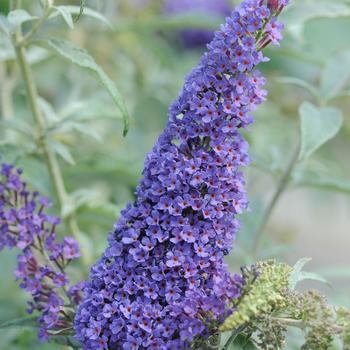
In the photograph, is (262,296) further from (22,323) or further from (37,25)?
(37,25)

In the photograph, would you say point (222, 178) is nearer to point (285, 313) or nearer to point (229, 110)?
point (229, 110)

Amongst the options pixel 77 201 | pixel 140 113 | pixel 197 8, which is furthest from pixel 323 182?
pixel 197 8

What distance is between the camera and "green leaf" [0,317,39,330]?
1215mm

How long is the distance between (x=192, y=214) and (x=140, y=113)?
4.74ft

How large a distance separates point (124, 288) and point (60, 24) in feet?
3.58

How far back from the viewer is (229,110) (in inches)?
41.6

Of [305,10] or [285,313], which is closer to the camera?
[285,313]

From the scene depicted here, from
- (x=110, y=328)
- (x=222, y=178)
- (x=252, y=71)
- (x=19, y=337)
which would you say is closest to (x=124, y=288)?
(x=110, y=328)

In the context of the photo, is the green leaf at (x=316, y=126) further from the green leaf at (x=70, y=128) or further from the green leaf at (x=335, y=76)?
the green leaf at (x=70, y=128)

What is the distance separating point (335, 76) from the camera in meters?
1.73

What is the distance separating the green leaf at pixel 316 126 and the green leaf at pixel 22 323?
0.52m

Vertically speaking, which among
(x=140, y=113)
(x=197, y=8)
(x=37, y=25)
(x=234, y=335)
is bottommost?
(x=234, y=335)

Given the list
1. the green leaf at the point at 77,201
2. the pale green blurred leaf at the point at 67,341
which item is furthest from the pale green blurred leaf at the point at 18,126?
the pale green blurred leaf at the point at 67,341

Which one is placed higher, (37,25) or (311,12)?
(311,12)
